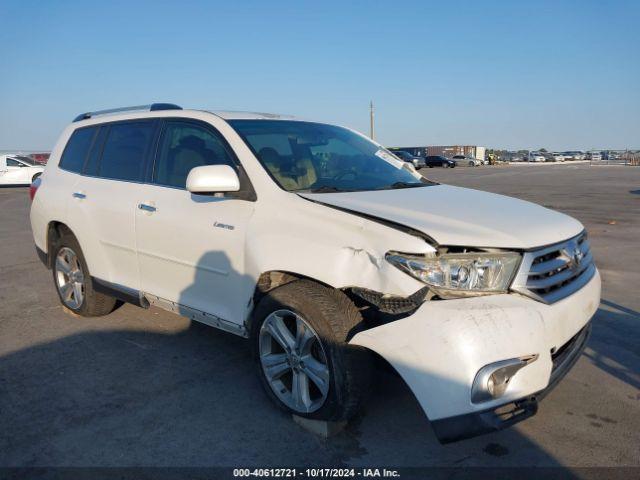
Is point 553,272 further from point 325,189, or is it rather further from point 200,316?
point 200,316

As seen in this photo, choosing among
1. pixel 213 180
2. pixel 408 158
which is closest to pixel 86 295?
pixel 213 180

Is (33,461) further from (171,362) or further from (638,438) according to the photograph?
(638,438)

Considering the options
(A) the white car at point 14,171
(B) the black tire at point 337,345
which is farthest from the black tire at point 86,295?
(A) the white car at point 14,171

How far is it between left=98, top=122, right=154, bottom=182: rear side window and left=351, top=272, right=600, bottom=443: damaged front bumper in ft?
8.38

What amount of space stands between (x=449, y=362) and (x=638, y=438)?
1414 mm

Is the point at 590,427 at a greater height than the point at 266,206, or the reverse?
the point at 266,206

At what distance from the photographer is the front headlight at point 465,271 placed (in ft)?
8.29

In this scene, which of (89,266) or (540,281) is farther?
(89,266)

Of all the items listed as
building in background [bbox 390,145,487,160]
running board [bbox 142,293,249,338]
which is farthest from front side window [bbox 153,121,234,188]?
building in background [bbox 390,145,487,160]

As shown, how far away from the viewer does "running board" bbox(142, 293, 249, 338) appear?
3428 millimetres

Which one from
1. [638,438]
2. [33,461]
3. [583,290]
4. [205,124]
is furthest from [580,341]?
[33,461]

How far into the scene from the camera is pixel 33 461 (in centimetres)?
276

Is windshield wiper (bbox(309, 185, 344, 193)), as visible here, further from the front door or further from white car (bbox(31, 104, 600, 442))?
the front door

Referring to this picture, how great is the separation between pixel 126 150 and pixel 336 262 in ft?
8.27
